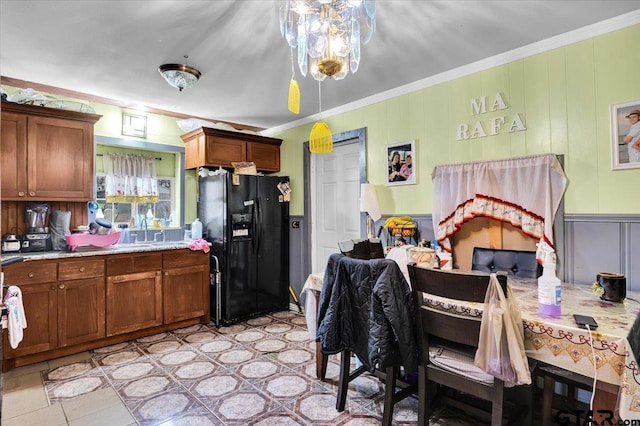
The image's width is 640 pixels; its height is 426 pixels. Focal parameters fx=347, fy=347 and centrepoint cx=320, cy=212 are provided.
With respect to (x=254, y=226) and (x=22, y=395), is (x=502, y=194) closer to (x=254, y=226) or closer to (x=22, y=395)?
(x=254, y=226)

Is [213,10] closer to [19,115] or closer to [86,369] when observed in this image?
[19,115]

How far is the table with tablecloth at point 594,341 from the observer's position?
50.6 inches

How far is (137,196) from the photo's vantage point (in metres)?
3.99

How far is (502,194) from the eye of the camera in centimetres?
262

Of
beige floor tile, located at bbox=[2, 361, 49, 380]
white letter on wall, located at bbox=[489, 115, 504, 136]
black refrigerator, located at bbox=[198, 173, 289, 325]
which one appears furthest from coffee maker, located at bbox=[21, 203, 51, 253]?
white letter on wall, located at bbox=[489, 115, 504, 136]

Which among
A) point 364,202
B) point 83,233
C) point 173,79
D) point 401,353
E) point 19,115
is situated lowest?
point 401,353

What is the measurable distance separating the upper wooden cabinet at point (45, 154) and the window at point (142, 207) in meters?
0.48

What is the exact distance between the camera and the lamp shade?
3.39m

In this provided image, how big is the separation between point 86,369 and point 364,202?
2765mm

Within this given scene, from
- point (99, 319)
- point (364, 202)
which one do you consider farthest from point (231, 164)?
point (99, 319)

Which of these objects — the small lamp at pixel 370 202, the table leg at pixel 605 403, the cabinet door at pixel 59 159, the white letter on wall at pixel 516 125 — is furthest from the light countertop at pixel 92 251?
the table leg at pixel 605 403

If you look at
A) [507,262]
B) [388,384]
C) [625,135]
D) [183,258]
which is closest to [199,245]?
[183,258]

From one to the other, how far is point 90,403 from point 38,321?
1.05 meters

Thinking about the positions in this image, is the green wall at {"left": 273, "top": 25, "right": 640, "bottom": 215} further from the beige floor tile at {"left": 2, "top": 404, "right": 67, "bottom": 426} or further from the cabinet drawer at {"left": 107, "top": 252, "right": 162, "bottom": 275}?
the beige floor tile at {"left": 2, "top": 404, "right": 67, "bottom": 426}
